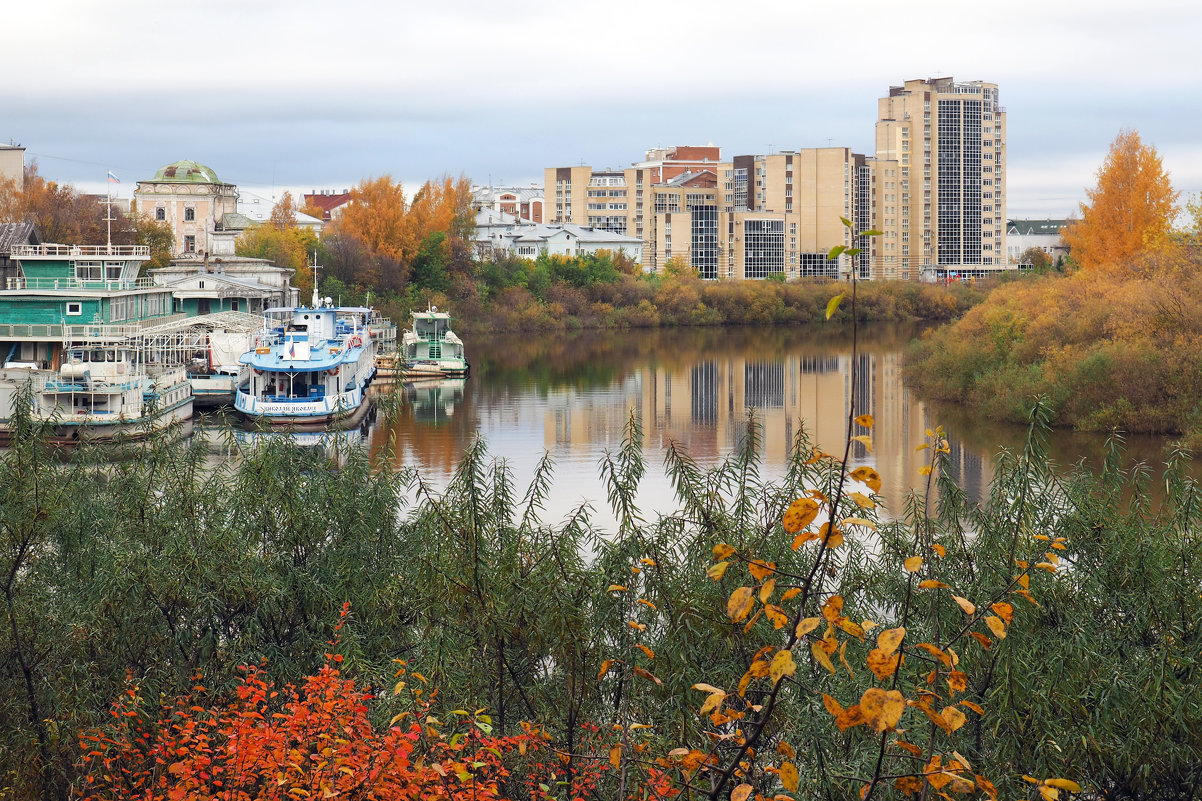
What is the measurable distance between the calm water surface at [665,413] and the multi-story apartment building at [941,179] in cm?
3305

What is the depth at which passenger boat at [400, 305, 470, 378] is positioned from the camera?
34.4 meters

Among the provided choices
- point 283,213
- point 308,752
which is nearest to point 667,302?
point 283,213

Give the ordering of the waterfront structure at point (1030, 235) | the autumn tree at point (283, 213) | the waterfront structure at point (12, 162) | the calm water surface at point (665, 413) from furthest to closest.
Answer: the waterfront structure at point (1030, 235)
the autumn tree at point (283, 213)
the waterfront structure at point (12, 162)
the calm water surface at point (665, 413)

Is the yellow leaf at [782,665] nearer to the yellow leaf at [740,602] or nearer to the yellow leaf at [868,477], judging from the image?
the yellow leaf at [740,602]

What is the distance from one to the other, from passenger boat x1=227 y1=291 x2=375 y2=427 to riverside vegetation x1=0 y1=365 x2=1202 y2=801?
13.8m

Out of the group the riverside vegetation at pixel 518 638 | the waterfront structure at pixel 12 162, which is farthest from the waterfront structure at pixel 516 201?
the riverside vegetation at pixel 518 638

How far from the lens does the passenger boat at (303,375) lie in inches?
941

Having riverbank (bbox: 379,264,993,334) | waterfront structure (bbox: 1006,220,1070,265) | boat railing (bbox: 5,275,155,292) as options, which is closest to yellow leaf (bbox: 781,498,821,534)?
boat railing (bbox: 5,275,155,292)

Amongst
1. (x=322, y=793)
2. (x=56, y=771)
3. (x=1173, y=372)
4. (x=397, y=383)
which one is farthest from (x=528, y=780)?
(x=1173, y=372)

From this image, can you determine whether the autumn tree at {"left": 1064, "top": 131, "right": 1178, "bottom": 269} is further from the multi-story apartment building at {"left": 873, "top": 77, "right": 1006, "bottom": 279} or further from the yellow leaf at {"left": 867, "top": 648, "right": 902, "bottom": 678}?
the multi-story apartment building at {"left": 873, "top": 77, "right": 1006, "bottom": 279}

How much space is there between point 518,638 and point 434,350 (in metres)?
30.0

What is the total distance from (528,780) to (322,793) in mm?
1046

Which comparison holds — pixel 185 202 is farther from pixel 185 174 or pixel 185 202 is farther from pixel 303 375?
pixel 303 375

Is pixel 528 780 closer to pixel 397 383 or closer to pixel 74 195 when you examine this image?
pixel 397 383
